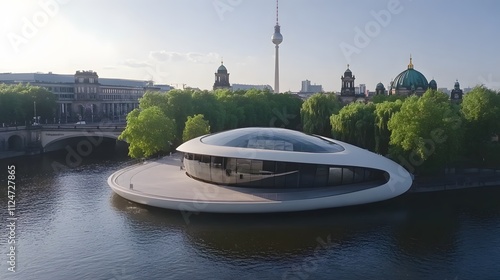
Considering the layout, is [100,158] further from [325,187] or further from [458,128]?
[458,128]

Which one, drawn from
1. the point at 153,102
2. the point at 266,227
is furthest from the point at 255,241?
the point at 153,102

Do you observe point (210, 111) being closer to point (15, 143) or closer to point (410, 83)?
point (15, 143)

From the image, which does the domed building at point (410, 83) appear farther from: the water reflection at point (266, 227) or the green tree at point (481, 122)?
the water reflection at point (266, 227)

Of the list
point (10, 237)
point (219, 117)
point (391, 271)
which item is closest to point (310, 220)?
point (391, 271)

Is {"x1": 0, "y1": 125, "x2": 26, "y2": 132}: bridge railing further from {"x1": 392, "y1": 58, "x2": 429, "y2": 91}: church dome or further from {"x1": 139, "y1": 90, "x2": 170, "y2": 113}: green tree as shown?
{"x1": 392, "y1": 58, "x2": 429, "y2": 91}: church dome

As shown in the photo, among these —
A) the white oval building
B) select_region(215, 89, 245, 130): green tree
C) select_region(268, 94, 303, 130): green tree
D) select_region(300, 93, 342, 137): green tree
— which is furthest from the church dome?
the white oval building
